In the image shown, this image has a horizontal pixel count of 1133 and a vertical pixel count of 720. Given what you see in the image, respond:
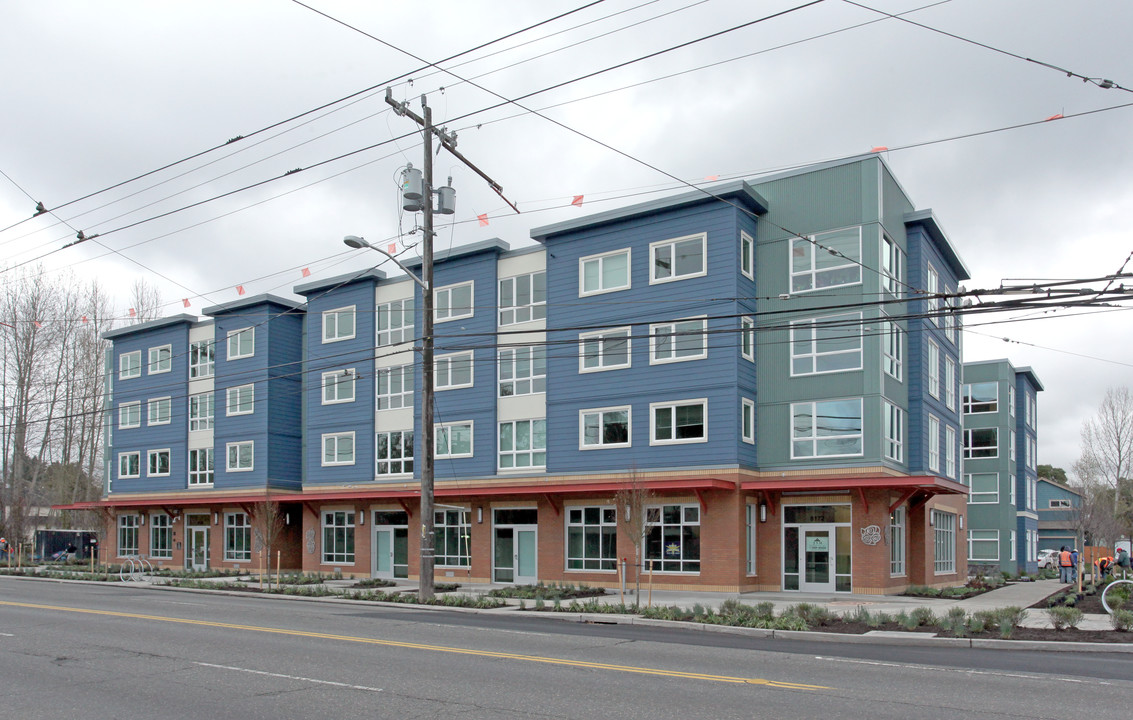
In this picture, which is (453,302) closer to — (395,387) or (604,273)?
(395,387)

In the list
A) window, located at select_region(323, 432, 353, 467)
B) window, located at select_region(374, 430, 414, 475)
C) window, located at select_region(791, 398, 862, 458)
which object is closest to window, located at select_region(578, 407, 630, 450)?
window, located at select_region(791, 398, 862, 458)

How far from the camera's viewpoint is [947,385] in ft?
117

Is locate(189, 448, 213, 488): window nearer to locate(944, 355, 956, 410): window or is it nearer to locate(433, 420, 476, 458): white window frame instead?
locate(433, 420, 476, 458): white window frame

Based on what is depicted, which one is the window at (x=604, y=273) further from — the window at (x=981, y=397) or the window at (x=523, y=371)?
the window at (x=981, y=397)

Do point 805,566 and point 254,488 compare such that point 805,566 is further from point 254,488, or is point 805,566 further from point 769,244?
point 254,488

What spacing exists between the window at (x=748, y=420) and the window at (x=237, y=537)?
23271 millimetres

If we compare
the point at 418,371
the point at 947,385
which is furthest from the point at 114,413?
the point at 947,385

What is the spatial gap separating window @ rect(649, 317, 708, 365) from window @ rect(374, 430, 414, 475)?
11.2m

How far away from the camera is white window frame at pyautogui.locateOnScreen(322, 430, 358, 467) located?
126 ft

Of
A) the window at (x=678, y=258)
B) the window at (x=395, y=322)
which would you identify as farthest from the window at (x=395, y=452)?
the window at (x=678, y=258)

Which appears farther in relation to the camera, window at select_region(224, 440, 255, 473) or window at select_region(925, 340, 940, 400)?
window at select_region(224, 440, 255, 473)

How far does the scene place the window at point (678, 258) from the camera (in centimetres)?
2938

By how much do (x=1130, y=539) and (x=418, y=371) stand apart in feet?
200

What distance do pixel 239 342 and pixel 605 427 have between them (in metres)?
19.8
